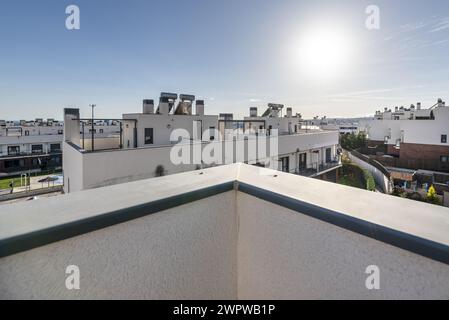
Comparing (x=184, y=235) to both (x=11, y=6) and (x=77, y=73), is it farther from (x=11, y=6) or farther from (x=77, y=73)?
(x=77, y=73)

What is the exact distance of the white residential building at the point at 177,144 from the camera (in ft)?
24.0

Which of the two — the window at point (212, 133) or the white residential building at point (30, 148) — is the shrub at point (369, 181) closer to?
the window at point (212, 133)

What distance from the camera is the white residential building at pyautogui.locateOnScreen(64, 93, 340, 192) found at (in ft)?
24.0

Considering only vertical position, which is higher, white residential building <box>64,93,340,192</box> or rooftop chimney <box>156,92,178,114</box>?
rooftop chimney <box>156,92,178,114</box>

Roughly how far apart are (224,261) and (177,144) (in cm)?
760

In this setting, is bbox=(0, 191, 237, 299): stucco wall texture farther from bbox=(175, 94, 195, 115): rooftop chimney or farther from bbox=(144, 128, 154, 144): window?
bbox=(175, 94, 195, 115): rooftop chimney

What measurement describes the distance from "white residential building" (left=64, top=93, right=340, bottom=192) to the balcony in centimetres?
663

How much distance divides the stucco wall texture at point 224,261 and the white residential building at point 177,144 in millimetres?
6646

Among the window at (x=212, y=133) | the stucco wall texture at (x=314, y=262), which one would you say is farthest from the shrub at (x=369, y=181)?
the stucco wall texture at (x=314, y=262)

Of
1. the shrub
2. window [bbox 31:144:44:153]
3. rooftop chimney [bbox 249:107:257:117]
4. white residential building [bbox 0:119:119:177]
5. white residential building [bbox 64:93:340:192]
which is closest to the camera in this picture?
white residential building [bbox 64:93:340:192]

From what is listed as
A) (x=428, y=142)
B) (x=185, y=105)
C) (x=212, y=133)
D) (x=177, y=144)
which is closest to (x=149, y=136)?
(x=185, y=105)

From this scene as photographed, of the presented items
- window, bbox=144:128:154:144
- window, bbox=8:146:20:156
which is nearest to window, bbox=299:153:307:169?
window, bbox=144:128:154:144

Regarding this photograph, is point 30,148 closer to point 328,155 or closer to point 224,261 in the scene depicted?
point 328,155
